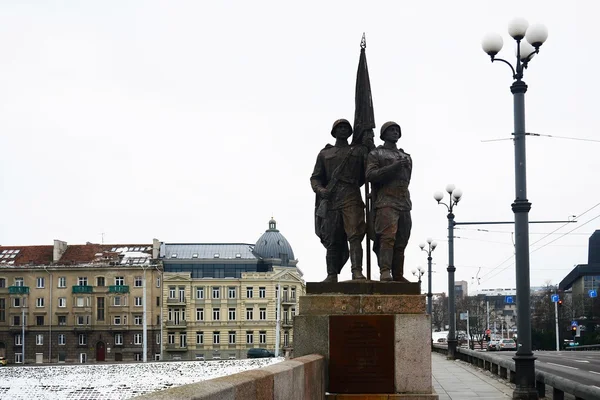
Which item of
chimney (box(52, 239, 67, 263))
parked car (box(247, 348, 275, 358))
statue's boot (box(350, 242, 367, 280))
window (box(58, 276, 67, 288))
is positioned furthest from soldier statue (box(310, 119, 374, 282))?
chimney (box(52, 239, 67, 263))

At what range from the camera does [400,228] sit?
1181 cm

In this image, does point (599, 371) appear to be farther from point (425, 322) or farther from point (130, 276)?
point (130, 276)

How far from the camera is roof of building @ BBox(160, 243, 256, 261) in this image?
101250 mm

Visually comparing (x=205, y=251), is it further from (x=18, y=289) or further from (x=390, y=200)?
(x=390, y=200)

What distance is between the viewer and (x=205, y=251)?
10288 cm

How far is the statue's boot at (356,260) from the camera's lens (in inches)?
457

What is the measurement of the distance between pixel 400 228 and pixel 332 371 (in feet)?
7.02

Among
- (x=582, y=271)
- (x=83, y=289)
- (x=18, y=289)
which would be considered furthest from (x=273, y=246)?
(x=582, y=271)

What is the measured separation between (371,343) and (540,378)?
26.0ft

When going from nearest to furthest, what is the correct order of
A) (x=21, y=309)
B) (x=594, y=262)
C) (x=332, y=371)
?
(x=332, y=371)
(x=21, y=309)
(x=594, y=262)

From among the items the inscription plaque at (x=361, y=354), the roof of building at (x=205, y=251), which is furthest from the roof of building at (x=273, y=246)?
the inscription plaque at (x=361, y=354)

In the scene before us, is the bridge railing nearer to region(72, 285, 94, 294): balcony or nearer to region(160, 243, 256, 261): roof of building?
region(72, 285, 94, 294): balcony

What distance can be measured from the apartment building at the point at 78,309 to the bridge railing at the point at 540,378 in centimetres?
6075

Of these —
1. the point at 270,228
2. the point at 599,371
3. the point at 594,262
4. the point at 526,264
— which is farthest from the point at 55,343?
the point at 526,264
